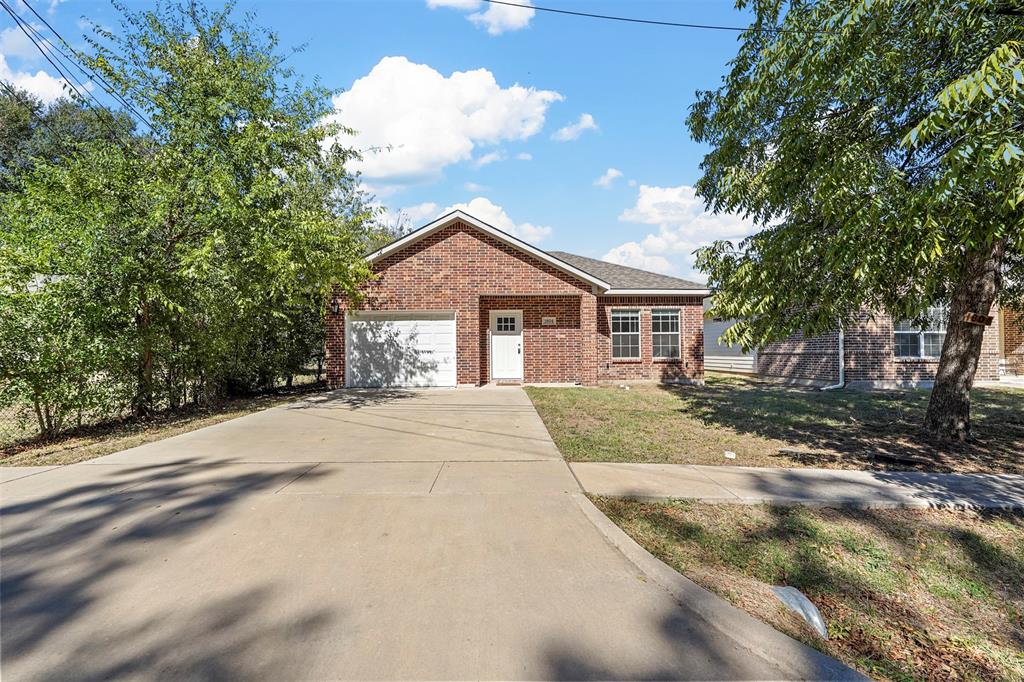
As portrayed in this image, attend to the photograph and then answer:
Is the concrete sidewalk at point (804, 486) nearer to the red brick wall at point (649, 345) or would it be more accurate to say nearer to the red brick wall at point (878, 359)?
the red brick wall at point (649, 345)

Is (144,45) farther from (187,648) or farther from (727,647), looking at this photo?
(727,647)

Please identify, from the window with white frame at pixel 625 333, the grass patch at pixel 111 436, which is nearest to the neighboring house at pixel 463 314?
the window with white frame at pixel 625 333

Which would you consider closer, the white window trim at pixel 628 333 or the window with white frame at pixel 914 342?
the window with white frame at pixel 914 342

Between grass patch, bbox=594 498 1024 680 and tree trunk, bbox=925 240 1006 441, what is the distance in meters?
3.42

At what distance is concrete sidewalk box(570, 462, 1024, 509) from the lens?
4.80 meters

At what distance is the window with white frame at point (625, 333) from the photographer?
53.6 ft

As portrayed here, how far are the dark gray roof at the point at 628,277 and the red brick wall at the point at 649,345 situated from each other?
1.33 ft

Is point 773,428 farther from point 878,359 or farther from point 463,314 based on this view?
point 878,359

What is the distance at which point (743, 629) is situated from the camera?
269cm

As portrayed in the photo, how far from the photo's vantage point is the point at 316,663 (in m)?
2.44

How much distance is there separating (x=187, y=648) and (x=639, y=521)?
10.6ft

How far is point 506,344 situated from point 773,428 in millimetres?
8424

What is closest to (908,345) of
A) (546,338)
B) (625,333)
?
(625,333)

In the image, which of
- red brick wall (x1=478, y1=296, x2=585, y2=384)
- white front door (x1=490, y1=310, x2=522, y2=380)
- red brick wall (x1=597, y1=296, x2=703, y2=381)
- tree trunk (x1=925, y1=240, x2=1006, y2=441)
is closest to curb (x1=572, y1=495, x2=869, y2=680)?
tree trunk (x1=925, y1=240, x2=1006, y2=441)
